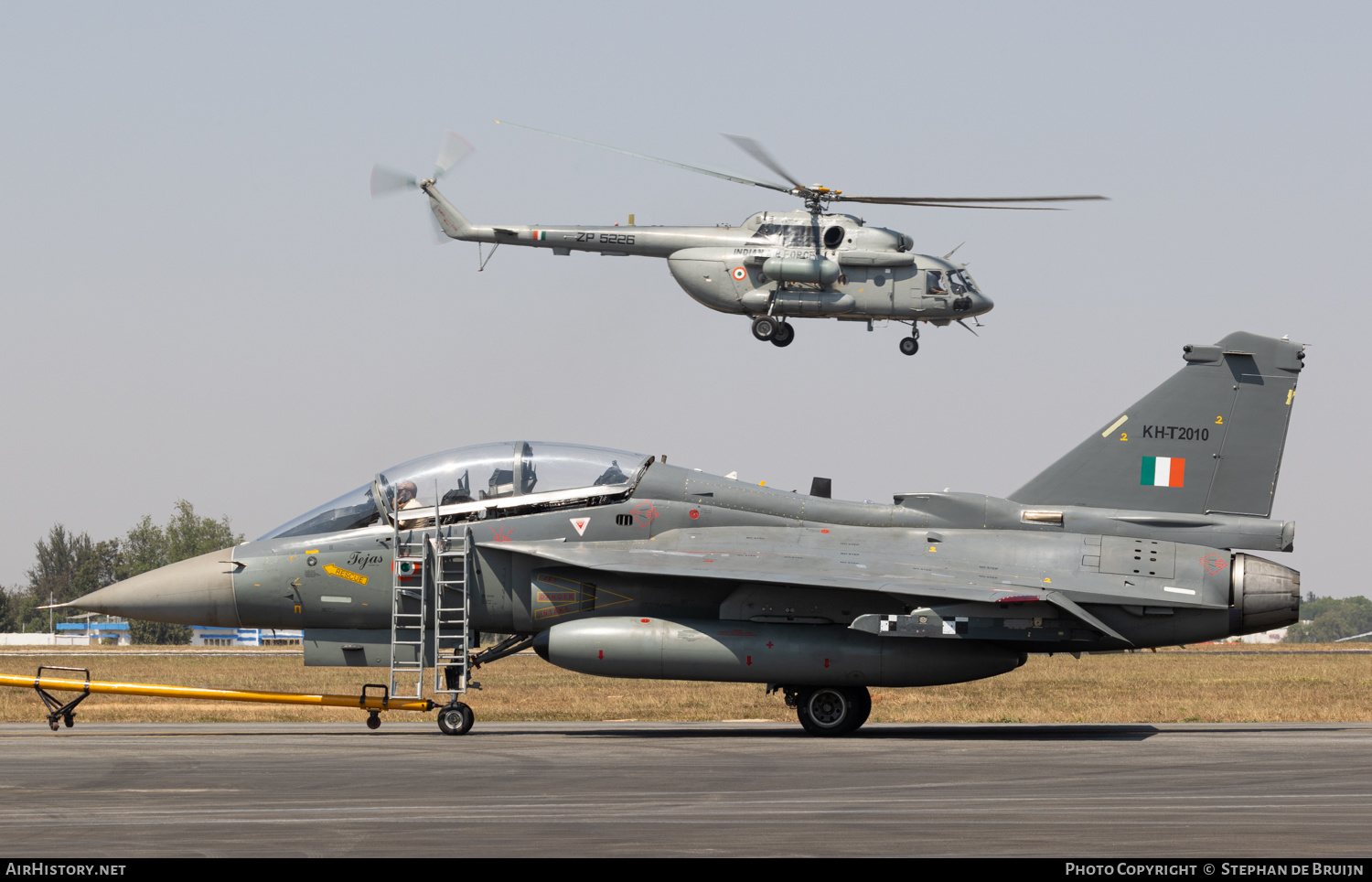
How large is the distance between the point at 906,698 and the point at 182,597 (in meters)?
12.4

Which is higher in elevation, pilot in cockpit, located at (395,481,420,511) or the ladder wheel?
pilot in cockpit, located at (395,481,420,511)

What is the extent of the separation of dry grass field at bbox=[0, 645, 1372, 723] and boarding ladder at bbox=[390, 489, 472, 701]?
12.9ft

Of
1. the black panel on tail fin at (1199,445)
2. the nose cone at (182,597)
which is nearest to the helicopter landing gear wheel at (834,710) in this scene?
the black panel on tail fin at (1199,445)

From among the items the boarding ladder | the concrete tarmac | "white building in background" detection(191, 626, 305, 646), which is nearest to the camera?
the concrete tarmac

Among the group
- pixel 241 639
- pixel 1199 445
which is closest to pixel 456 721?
pixel 1199 445

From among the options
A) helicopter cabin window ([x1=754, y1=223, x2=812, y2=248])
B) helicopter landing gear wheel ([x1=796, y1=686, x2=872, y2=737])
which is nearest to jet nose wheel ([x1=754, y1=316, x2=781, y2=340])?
helicopter cabin window ([x1=754, y1=223, x2=812, y2=248])

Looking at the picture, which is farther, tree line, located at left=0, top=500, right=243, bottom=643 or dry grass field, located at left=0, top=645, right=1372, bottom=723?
tree line, located at left=0, top=500, right=243, bottom=643

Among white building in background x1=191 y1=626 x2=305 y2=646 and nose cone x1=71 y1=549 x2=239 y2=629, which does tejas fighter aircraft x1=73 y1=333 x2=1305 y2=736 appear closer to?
nose cone x1=71 y1=549 x2=239 y2=629

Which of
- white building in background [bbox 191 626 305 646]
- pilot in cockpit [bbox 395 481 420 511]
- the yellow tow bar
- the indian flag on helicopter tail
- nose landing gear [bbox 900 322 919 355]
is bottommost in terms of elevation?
white building in background [bbox 191 626 305 646]

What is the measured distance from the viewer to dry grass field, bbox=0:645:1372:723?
20.8 metres

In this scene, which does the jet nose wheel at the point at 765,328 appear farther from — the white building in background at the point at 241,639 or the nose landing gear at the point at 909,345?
the white building in background at the point at 241,639

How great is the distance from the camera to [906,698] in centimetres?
2436

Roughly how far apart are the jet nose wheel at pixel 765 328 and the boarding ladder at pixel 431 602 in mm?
19383

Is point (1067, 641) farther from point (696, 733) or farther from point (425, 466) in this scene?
point (425, 466)
